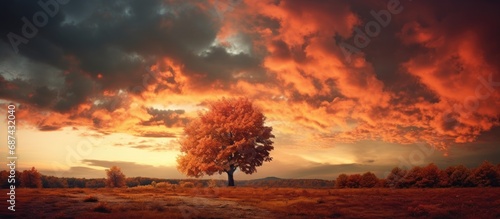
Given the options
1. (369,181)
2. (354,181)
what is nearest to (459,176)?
(369,181)

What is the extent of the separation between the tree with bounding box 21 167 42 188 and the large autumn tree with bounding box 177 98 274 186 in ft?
77.6

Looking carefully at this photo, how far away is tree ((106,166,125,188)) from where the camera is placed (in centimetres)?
6719

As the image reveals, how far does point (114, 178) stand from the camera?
6794 centimetres

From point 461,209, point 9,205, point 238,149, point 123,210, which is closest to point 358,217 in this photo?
point 461,209

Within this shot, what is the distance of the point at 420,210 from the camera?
49.8 feet

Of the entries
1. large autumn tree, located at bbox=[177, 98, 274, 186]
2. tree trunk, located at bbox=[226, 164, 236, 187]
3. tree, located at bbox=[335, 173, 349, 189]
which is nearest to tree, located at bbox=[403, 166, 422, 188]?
tree, located at bbox=[335, 173, 349, 189]

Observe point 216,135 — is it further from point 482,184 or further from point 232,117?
point 482,184

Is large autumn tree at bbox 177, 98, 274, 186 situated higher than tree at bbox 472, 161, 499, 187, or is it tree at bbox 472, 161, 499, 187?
large autumn tree at bbox 177, 98, 274, 186

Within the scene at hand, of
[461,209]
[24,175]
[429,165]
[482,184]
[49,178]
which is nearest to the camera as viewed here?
[461,209]

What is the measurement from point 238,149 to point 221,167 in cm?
288

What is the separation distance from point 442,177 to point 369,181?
21.8 feet

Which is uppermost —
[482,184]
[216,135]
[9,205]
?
[216,135]

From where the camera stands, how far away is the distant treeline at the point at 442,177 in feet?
99.7

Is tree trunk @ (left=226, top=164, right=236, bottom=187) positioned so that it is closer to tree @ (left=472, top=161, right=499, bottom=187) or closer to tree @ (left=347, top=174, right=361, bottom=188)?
tree @ (left=347, top=174, right=361, bottom=188)
